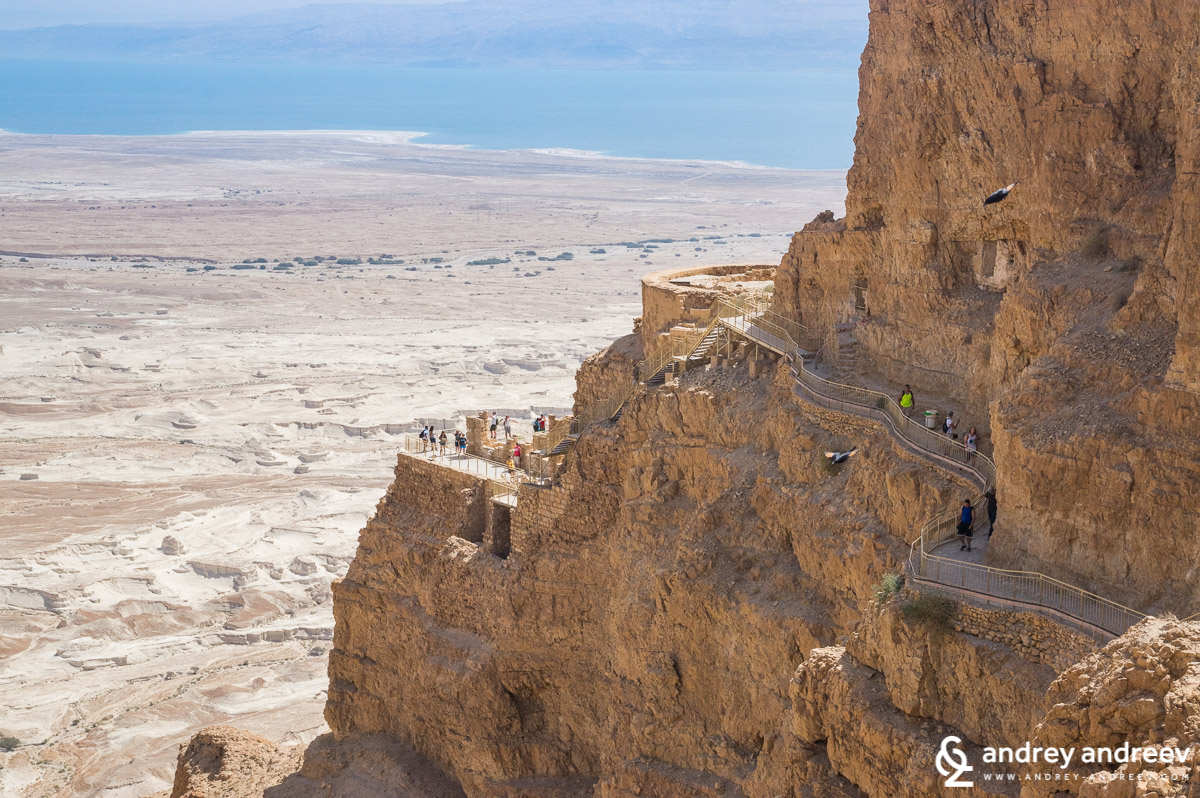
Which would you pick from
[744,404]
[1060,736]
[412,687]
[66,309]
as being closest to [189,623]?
[412,687]

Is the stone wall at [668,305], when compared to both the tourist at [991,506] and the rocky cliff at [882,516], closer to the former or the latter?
the rocky cliff at [882,516]

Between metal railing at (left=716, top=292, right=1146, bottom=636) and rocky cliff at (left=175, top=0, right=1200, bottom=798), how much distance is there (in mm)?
296

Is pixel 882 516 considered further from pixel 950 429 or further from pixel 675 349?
pixel 675 349

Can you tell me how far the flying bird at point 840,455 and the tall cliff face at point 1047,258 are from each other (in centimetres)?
192

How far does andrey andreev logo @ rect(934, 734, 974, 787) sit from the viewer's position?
16672mm

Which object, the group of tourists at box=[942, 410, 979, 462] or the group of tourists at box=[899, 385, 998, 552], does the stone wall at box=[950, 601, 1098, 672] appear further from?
the group of tourists at box=[942, 410, 979, 462]

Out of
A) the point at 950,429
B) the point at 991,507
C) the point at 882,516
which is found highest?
the point at 950,429

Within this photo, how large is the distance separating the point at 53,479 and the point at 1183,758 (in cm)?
5178

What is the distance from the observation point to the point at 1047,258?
21469 millimetres

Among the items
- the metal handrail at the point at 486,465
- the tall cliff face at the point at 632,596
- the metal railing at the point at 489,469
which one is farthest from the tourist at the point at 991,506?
the metal handrail at the point at 486,465

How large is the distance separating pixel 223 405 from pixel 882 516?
5060 centimetres

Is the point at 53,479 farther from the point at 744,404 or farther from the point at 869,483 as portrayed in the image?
the point at 869,483

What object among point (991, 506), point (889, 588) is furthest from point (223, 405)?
point (889, 588)

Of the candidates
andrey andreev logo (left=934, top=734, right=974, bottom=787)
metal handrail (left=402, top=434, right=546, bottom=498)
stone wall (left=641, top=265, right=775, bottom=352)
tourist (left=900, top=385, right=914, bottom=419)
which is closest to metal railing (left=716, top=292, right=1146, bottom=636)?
tourist (left=900, top=385, right=914, bottom=419)
